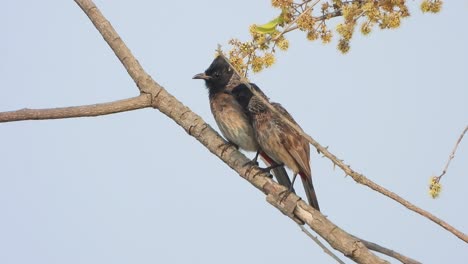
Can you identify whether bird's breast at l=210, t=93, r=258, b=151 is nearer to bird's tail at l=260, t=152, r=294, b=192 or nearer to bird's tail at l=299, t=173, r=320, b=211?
bird's tail at l=260, t=152, r=294, b=192

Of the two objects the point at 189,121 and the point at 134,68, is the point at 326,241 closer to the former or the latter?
the point at 189,121

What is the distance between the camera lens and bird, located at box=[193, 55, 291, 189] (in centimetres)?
637

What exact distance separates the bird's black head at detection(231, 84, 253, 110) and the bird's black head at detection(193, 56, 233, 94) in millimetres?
189

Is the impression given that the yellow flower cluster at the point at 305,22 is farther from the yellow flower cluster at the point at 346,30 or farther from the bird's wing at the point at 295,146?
the bird's wing at the point at 295,146

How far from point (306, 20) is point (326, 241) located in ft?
4.12

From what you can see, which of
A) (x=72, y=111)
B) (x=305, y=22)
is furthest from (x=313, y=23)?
(x=72, y=111)

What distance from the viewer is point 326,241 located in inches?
172

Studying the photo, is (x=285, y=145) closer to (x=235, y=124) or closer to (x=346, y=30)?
(x=235, y=124)

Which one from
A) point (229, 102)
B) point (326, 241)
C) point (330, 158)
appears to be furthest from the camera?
point (229, 102)

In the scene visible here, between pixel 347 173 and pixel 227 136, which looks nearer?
pixel 347 173

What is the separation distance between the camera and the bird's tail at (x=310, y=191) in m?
6.00

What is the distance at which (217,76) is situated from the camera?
6926 millimetres

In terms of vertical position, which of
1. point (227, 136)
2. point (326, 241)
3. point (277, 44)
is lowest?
point (326, 241)

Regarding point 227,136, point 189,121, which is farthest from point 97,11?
point 227,136
